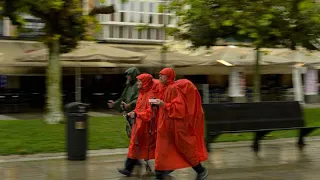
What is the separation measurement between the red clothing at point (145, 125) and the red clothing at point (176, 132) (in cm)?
62

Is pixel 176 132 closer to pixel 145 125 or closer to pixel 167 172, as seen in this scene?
pixel 167 172

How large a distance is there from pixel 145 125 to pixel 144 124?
0.03m

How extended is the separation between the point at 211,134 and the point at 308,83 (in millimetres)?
16997

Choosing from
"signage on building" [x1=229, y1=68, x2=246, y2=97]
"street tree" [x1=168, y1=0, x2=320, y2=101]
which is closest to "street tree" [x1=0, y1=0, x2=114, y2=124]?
"street tree" [x1=168, y1=0, x2=320, y2=101]

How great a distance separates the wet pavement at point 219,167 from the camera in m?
7.82

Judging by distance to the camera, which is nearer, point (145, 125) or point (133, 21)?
point (145, 125)

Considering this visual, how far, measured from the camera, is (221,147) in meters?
10.8

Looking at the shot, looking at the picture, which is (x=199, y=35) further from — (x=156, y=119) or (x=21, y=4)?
(x=156, y=119)

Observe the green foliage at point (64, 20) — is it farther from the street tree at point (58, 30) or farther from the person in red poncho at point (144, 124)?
the person in red poncho at point (144, 124)

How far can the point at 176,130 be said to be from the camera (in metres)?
6.77

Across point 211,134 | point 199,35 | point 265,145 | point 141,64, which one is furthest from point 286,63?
point 211,134

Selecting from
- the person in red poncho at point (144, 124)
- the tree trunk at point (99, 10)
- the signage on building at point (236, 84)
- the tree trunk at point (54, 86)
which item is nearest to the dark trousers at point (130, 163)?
the person in red poncho at point (144, 124)

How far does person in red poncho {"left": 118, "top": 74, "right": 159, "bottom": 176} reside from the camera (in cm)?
752

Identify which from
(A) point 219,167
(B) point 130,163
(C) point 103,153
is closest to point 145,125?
(B) point 130,163
